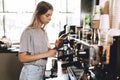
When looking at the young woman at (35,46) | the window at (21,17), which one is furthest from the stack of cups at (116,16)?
the window at (21,17)

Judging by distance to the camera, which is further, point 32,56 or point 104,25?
point 104,25

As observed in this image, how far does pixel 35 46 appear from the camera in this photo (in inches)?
78.5

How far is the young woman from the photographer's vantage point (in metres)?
1.94

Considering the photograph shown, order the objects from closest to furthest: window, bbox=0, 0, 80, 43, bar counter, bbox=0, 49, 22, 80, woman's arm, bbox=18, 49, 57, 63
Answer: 1. woman's arm, bbox=18, 49, 57, 63
2. bar counter, bbox=0, 49, 22, 80
3. window, bbox=0, 0, 80, 43

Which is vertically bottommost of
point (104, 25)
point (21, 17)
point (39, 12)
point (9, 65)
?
point (9, 65)

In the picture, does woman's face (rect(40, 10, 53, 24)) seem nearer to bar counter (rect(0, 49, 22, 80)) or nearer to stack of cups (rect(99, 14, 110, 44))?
stack of cups (rect(99, 14, 110, 44))

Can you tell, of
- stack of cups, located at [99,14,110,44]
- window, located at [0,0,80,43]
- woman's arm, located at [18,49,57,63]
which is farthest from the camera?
window, located at [0,0,80,43]

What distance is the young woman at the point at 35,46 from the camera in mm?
1940

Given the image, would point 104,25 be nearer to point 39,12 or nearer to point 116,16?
point 116,16

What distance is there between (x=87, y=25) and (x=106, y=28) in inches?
39.0

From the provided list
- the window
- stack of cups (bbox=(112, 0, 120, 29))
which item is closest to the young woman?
stack of cups (bbox=(112, 0, 120, 29))

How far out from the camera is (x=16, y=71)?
4.41m

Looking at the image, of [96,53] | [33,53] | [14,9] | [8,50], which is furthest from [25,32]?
[14,9]

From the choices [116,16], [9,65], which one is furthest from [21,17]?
[116,16]
